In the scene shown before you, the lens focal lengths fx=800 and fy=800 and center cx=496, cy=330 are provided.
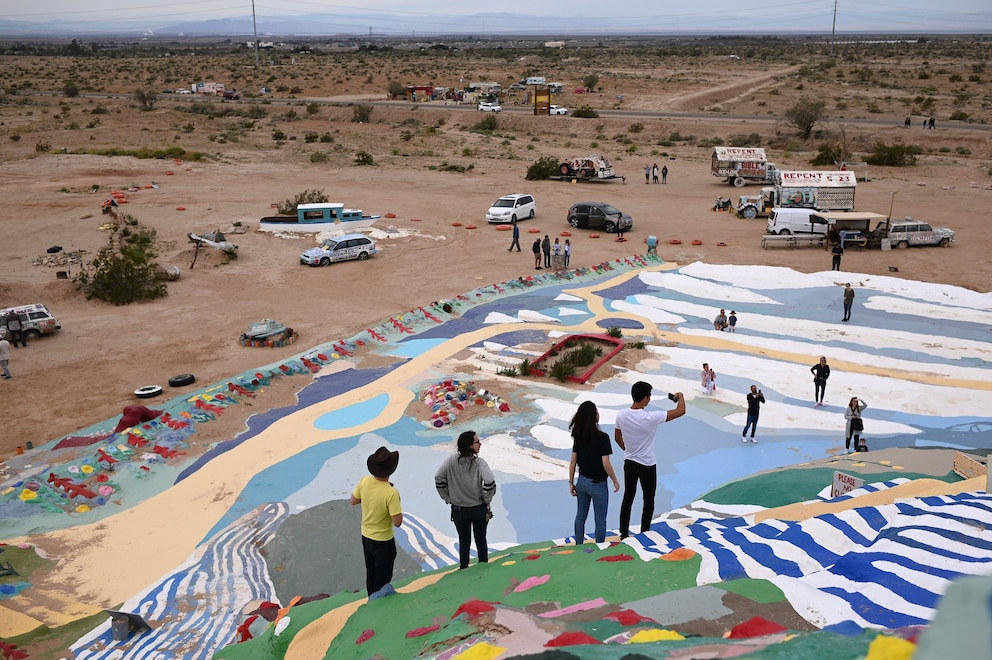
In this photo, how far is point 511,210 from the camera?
4025cm

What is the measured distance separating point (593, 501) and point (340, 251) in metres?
26.7

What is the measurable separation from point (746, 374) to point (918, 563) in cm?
1454

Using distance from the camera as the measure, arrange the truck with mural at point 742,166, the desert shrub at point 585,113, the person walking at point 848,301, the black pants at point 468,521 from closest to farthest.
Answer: the black pants at point 468,521 → the person walking at point 848,301 → the truck with mural at point 742,166 → the desert shrub at point 585,113

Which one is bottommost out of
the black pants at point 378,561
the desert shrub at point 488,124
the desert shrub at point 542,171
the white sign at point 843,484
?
the white sign at point 843,484

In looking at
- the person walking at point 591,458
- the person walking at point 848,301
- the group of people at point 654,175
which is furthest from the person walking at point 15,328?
the group of people at point 654,175

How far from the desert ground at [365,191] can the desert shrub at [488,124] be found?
2.19 ft

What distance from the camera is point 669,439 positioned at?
17438 mm

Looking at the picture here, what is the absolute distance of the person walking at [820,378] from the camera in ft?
61.4

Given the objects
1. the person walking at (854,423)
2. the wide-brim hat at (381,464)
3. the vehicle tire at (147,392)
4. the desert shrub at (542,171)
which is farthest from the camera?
the desert shrub at (542,171)

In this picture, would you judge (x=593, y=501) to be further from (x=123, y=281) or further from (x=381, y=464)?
(x=123, y=281)

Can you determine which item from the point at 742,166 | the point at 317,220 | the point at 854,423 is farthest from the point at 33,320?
the point at 742,166

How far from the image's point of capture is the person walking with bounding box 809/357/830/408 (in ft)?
61.4

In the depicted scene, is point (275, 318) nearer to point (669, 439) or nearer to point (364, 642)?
point (669, 439)

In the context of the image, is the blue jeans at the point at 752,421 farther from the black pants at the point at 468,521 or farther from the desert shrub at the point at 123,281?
the desert shrub at the point at 123,281
